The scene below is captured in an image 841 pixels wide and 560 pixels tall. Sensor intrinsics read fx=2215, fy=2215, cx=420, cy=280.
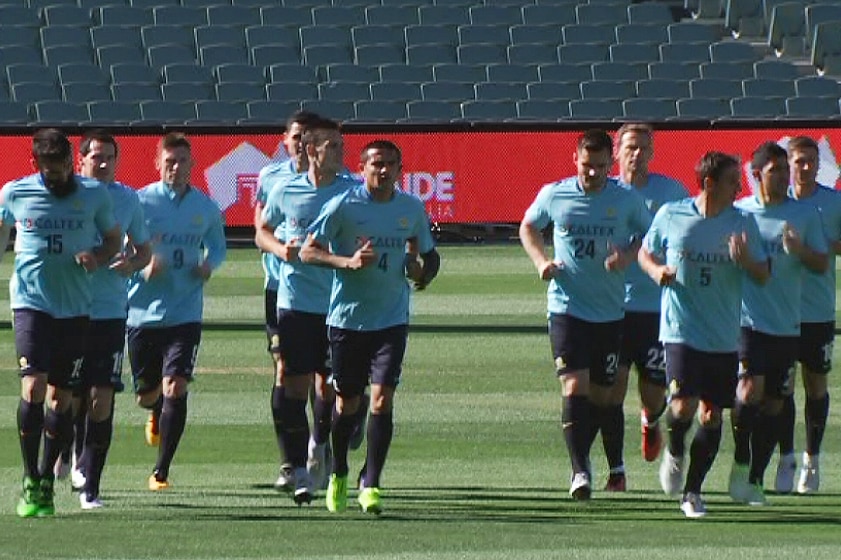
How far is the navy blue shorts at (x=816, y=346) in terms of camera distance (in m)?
13.3

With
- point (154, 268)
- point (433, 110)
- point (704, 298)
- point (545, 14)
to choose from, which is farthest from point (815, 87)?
point (704, 298)

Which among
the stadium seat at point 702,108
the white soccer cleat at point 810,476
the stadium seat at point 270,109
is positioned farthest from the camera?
the stadium seat at point 702,108

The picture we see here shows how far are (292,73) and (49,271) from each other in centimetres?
2148

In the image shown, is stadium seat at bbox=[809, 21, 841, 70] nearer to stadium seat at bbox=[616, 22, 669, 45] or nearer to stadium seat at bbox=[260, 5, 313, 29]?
stadium seat at bbox=[616, 22, 669, 45]

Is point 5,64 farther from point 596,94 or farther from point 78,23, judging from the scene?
point 596,94

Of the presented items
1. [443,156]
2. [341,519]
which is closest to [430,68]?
[443,156]

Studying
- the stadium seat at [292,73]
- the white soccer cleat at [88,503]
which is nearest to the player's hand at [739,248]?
the white soccer cleat at [88,503]

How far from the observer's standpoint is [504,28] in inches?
1372

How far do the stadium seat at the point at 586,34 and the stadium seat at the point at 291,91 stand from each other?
177 inches

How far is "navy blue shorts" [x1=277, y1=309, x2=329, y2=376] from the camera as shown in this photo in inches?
511

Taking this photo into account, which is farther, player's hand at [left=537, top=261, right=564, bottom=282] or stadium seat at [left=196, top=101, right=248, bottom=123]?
stadium seat at [left=196, top=101, right=248, bottom=123]

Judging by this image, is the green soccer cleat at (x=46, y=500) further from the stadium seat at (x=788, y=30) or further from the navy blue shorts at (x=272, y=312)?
the stadium seat at (x=788, y=30)

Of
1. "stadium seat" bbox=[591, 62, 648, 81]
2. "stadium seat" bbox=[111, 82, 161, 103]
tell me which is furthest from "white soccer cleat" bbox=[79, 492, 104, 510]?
"stadium seat" bbox=[591, 62, 648, 81]

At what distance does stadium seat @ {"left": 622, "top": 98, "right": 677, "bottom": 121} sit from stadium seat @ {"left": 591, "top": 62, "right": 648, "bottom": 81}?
104cm
